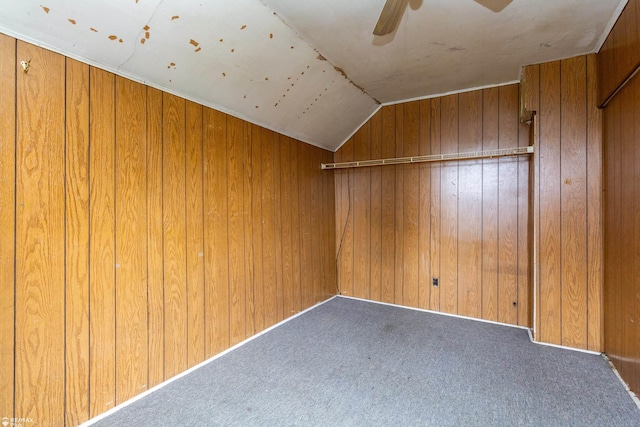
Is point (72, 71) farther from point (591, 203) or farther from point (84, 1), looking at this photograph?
point (591, 203)

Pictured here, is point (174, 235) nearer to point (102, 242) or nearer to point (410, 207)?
point (102, 242)

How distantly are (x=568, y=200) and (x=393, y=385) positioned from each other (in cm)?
205

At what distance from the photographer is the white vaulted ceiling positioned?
4.74 ft

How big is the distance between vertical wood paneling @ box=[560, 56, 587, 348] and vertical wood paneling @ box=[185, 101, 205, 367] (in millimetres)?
2937

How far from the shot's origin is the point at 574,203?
7.59 ft

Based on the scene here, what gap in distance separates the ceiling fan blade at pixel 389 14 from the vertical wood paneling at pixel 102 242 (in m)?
1.57

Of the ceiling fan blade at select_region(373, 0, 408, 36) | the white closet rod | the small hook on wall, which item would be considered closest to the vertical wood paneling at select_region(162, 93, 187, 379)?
the small hook on wall

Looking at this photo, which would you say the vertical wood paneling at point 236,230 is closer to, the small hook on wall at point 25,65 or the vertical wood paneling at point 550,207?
the small hook on wall at point 25,65

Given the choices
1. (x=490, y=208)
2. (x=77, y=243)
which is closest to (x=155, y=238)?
(x=77, y=243)

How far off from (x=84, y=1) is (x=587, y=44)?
129 inches

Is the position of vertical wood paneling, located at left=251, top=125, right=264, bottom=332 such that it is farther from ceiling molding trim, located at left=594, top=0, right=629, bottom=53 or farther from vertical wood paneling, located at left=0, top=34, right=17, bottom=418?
ceiling molding trim, located at left=594, top=0, right=629, bottom=53

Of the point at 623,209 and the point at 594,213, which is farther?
the point at 594,213

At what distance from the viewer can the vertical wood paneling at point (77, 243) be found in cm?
149

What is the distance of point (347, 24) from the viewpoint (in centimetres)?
192
